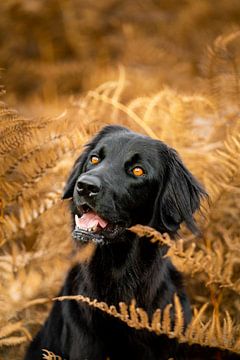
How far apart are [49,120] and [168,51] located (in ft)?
9.78

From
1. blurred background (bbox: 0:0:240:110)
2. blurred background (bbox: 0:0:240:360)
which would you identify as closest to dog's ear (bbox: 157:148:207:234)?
blurred background (bbox: 0:0:240:360)

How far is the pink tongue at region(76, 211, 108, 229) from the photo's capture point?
278 centimetres

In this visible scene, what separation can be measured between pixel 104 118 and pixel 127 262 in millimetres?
1713

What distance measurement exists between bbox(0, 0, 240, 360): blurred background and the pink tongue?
11.4 inches

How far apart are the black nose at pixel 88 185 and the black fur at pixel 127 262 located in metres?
0.06

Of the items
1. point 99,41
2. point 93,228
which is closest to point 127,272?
point 93,228

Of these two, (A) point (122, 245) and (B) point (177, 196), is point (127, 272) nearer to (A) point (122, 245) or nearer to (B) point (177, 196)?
(A) point (122, 245)

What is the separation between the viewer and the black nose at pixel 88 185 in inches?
104

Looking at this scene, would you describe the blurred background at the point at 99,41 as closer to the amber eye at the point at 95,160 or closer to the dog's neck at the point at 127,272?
the amber eye at the point at 95,160

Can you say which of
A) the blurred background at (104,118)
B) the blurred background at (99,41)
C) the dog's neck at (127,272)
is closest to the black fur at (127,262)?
the dog's neck at (127,272)

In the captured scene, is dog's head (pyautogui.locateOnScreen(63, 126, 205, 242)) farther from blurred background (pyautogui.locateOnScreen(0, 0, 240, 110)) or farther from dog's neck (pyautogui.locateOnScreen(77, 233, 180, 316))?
blurred background (pyautogui.locateOnScreen(0, 0, 240, 110))

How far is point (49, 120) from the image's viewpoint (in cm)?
301

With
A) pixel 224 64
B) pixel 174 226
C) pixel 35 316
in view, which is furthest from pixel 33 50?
pixel 174 226

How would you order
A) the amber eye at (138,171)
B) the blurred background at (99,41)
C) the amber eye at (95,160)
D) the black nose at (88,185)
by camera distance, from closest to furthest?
the black nose at (88,185) < the amber eye at (138,171) < the amber eye at (95,160) < the blurred background at (99,41)
